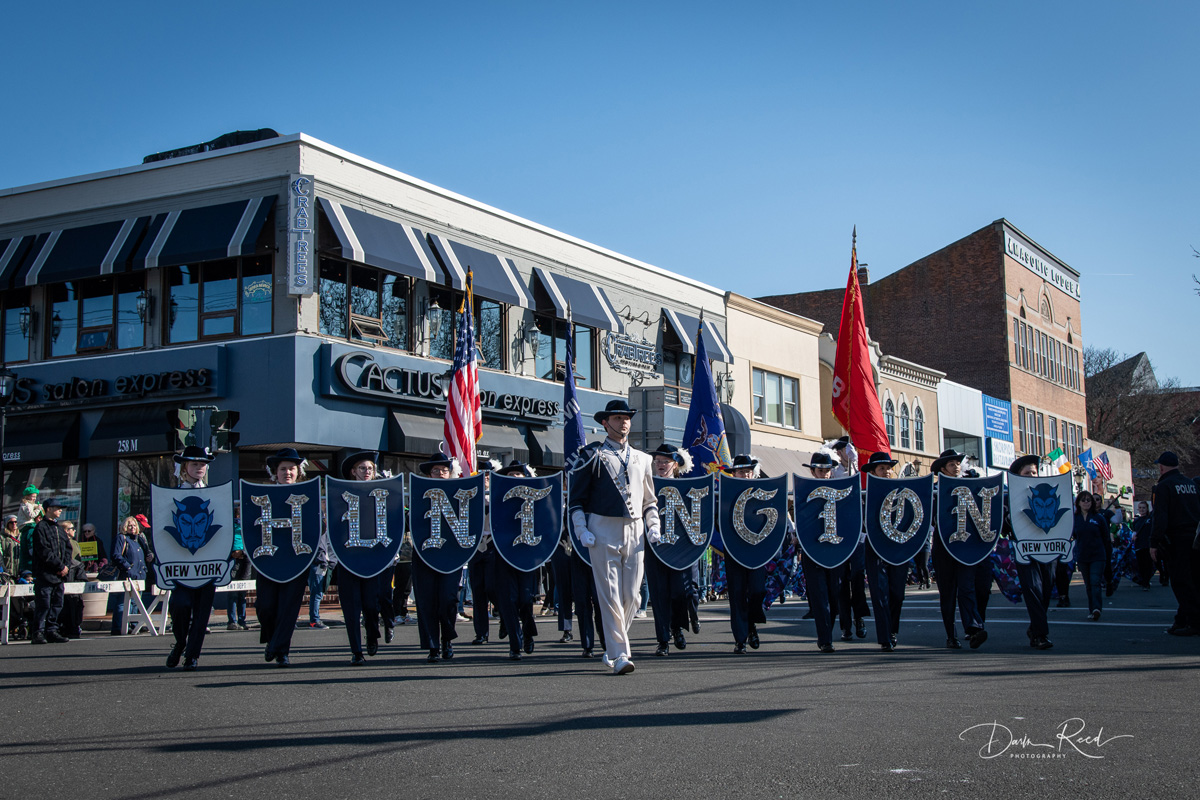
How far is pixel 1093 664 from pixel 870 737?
14.4ft

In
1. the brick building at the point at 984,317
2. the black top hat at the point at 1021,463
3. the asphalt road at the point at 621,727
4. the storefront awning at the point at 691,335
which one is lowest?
the asphalt road at the point at 621,727

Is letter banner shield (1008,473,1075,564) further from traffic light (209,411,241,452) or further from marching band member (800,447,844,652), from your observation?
traffic light (209,411,241,452)

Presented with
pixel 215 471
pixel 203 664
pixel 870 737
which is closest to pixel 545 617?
pixel 215 471

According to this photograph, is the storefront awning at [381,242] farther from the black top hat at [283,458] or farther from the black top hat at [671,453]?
the black top hat at [283,458]

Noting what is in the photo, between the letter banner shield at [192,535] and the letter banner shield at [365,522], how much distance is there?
91cm

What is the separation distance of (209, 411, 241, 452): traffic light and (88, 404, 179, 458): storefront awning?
5592mm

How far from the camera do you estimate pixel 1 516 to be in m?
24.1

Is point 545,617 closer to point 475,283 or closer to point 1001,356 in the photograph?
point 475,283

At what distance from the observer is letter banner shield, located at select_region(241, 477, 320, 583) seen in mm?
9930

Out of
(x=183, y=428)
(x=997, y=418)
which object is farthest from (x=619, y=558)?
(x=997, y=418)

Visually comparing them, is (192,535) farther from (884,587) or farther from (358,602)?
(884,587)

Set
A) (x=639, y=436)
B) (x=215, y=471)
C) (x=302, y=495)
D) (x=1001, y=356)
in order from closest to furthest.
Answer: (x=302, y=495) < (x=639, y=436) < (x=215, y=471) < (x=1001, y=356)

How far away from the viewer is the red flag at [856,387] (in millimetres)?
15367


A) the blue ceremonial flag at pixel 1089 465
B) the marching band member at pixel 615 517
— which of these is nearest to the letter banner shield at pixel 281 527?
the marching band member at pixel 615 517
